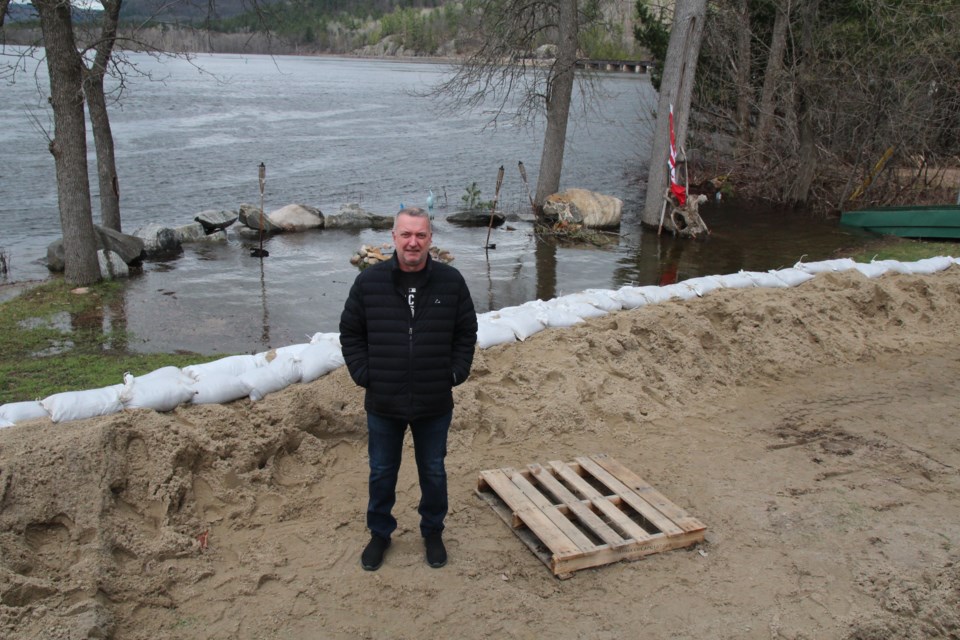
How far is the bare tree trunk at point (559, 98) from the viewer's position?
701 inches

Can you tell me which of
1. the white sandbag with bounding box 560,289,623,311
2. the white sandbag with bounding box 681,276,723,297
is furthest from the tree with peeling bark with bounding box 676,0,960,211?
the white sandbag with bounding box 560,289,623,311

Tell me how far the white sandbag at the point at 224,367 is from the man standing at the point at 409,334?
1914mm

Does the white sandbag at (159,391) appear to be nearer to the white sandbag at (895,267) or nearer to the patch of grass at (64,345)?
the patch of grass at (64,345)

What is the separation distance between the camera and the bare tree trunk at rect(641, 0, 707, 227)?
16.0m

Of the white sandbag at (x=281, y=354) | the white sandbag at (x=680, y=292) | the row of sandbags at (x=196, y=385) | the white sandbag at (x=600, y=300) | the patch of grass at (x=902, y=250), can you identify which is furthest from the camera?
the patch of grass at (x=902, y=250)

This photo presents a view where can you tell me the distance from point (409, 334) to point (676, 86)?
13.8m

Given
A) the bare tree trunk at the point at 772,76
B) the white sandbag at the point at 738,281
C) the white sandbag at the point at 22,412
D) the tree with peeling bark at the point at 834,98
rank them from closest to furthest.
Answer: the white sandbag at the point at 22,412 → the white sandbag at the point at 738,281 → the tree with peeling bark at the point at 834,98 → the bare tree trunk at the point at 772,76

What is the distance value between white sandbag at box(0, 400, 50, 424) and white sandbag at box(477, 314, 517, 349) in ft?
11.6

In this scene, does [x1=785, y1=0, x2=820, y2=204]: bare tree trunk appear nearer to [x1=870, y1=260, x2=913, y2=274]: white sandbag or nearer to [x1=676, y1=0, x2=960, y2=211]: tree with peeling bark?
[x1=676, y1=0, x2=960, y2=211]: tree with peeling bark

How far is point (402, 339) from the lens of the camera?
4.34m

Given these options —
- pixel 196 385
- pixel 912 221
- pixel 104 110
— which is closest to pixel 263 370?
pixel 196 385

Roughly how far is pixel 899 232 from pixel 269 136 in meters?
25.1

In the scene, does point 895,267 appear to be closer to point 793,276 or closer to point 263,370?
point 793,276

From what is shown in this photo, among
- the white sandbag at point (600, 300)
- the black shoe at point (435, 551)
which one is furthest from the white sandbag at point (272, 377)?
the white sandbag at point (600, 300)
